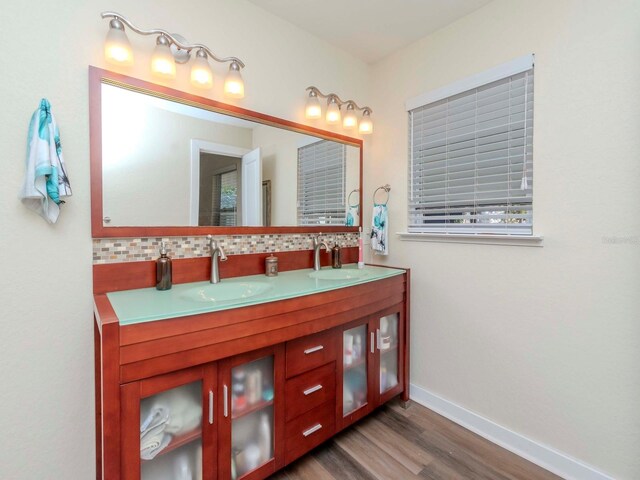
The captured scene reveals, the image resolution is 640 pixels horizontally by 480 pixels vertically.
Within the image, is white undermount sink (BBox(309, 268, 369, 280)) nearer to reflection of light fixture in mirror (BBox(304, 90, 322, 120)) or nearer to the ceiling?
reflection of light fixture in mirror (BBox(304, 90, 322, 120))

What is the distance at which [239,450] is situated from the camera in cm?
131

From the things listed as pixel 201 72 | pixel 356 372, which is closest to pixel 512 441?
pixel 356 372

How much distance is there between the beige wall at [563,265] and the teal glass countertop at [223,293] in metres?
0.63

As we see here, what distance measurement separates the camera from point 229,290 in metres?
1.56

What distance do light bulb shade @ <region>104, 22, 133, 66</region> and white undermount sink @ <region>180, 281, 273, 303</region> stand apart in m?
1.05

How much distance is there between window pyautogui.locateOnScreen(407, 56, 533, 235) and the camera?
167 cm

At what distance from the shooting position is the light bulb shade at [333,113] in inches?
84.2

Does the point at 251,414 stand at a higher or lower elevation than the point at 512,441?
higher

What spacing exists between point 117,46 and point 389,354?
7.19ft

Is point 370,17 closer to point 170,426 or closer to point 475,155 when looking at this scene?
point 475,155

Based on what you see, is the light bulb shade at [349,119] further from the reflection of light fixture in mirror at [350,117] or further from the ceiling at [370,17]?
the ceiling at [370,17]

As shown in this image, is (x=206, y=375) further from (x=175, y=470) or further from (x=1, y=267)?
(x=1, y=267)

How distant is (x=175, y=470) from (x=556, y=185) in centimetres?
210

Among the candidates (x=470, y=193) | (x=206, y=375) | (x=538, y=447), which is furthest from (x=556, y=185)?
(x=206, y=375)
